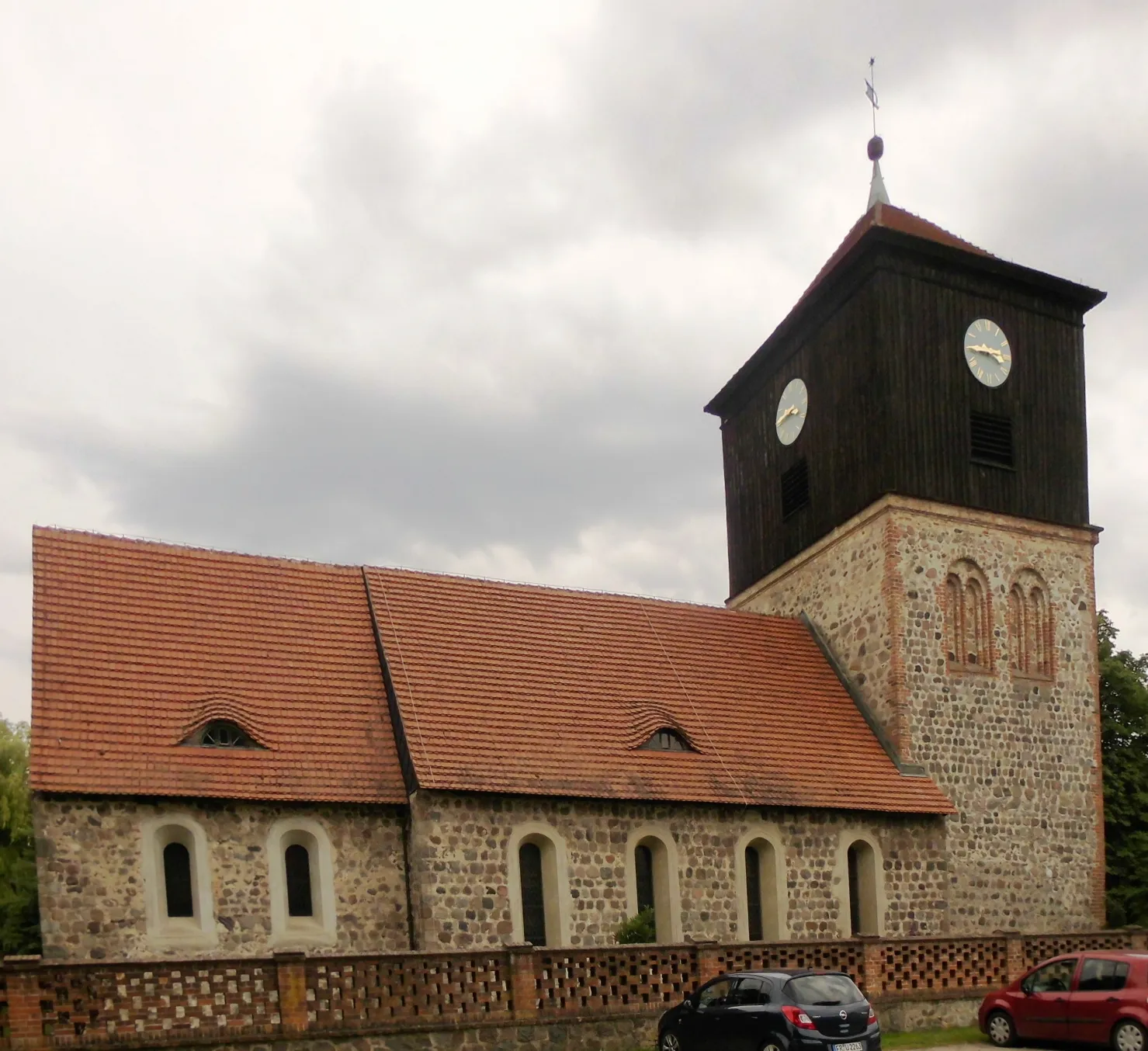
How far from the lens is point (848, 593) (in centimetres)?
2800

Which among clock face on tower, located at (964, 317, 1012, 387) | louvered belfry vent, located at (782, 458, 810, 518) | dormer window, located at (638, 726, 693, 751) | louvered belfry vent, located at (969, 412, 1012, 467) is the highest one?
clock face on tower, located at (964, 317, 1012, 387)

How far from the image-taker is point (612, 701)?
24078 millimetres

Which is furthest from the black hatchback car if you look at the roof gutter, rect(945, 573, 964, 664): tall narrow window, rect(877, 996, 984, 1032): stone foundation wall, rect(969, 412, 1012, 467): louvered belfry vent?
rect(969, 412, 1012, 467): louvered belfry vent

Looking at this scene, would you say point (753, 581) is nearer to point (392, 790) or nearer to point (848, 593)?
point (848, 593)

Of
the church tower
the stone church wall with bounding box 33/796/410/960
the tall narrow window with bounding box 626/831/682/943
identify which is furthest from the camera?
the church tower

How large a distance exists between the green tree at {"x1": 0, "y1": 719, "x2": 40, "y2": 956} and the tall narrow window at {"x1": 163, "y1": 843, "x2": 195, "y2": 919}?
6327 millimetres

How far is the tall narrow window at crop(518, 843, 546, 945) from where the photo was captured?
21.2 meters

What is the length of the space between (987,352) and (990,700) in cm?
785

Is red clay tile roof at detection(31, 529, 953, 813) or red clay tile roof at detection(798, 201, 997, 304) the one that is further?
red clay tile roof at detection(798, 201, 997, 304)

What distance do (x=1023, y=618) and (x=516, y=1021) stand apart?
16436 millimetres

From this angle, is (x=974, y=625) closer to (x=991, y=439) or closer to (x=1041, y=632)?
(x=1041, y=632)

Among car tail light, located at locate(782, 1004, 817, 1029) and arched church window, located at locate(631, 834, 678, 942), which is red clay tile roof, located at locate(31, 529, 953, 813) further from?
car tail light, located at locate(782, 1004, 817, 1029)

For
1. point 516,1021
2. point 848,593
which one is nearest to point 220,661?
point 516,1021

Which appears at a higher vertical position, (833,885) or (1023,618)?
(1023,618)
